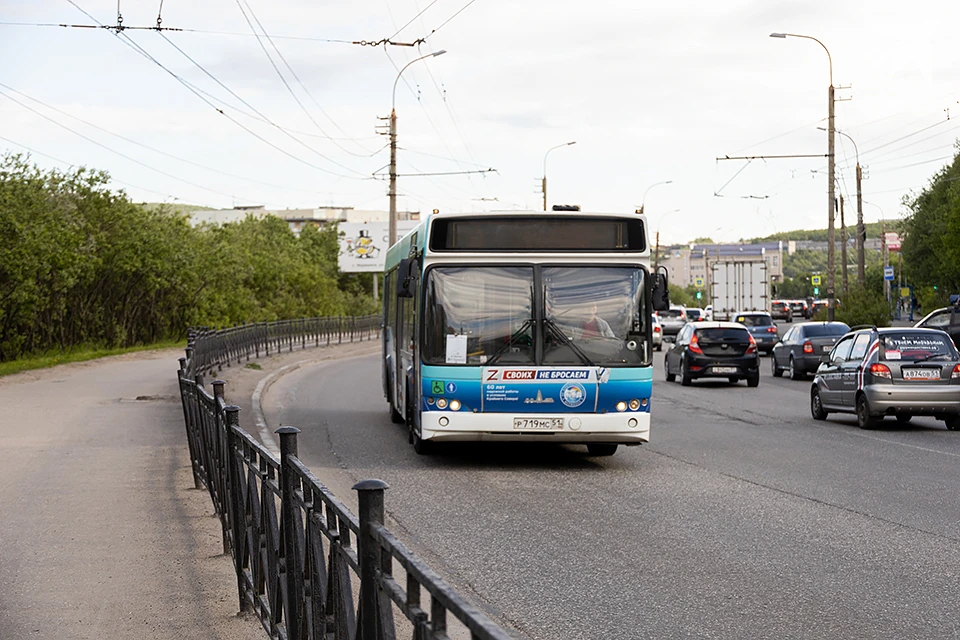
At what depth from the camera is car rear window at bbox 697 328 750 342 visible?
31.2 meters

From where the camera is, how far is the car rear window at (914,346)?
19328 mm

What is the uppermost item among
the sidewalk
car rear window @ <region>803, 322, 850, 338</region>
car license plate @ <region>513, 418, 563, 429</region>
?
car rear window @ <region>803, 322, 850, 338</region>

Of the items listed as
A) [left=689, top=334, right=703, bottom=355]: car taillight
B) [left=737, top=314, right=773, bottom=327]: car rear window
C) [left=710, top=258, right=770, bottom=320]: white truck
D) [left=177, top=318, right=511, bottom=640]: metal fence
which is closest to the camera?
[left=177, top=318, right=511, bottom=640]: metal fence

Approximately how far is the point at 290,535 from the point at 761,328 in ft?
143

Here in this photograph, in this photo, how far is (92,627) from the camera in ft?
21.5

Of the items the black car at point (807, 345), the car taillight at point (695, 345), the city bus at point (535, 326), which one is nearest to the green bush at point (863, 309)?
the black car at point (807, 345)

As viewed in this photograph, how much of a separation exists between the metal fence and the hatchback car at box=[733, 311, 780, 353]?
130 feet

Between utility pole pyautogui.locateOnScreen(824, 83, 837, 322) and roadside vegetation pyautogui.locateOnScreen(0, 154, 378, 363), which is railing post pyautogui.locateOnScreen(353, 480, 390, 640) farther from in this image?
utility pole pyautogui.locateOnScreen(824, 83, 837, 322)

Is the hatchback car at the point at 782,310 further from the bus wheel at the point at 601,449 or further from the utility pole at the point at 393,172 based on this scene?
the bus wheel at the point at 601,449

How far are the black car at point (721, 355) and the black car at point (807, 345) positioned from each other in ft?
9.86

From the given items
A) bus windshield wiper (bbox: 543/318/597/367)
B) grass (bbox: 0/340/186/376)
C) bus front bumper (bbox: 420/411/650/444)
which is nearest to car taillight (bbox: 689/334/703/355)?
grass (bbox: 0/340/186/376)

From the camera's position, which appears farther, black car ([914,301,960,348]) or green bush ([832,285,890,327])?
green bush ([832,285,890,327])

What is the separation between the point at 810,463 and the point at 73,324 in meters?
39.2

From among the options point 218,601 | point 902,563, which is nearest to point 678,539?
point 902,563
